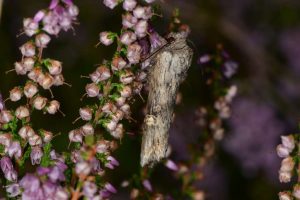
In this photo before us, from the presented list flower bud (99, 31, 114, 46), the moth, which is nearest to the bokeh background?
the moth

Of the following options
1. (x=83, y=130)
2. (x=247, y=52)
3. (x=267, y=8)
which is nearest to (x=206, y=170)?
(x=247, y=52)

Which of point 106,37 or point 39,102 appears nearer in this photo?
point 39,102

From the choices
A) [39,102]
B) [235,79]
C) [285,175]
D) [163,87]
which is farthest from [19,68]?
[235,79]

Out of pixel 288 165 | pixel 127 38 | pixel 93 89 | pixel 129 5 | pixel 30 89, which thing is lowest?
pixel 30 89

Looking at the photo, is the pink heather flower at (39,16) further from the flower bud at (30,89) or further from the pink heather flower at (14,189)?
the pink heather flower at (14,189)

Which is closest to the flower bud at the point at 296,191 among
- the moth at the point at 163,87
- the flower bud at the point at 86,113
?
the moth at the point at 163,87

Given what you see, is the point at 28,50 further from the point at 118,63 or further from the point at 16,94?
the point at 118,63

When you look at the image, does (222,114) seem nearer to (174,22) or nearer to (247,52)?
(174,22)
